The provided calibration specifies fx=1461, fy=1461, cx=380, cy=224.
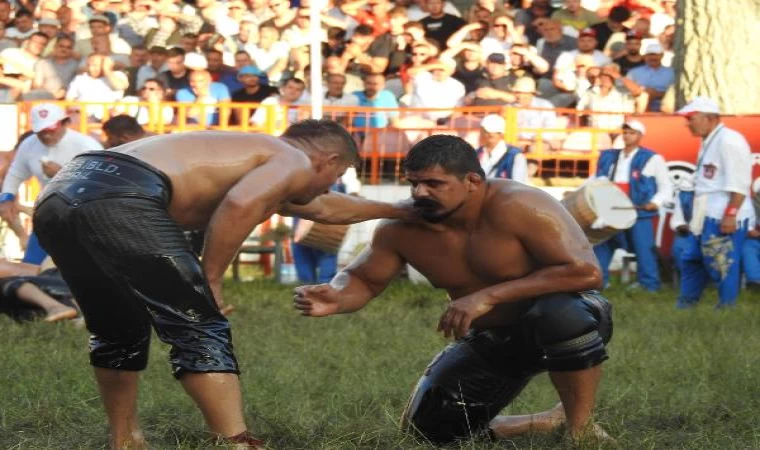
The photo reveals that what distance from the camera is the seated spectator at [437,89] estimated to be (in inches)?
524

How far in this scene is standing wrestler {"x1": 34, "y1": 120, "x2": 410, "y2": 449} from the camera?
455cm

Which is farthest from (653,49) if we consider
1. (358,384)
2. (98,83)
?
(358,384)

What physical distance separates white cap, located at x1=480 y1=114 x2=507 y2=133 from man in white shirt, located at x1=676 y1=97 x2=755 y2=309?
1784 millimetres

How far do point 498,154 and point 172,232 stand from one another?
7.56 meters

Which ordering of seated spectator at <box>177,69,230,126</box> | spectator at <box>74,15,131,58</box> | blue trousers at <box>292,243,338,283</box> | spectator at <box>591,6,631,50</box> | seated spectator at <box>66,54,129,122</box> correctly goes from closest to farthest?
blue trousers at <box>292,243,338,283</box> → seated spectator at <box>177,69,230,126</box> → seated spectator at <box>66,54,129,122</box> → spectator at <box>591,6,631,50</box> → spectator at <box>74,15,131,58</box>

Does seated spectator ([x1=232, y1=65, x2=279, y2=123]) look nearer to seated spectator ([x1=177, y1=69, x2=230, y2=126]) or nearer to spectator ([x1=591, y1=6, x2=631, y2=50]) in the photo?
seated spectator ([x1=177, y1=69, x2=230, y2=126])

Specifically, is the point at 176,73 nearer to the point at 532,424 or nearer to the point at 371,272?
the point at 371,272

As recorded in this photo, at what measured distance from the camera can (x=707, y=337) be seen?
28.0 ft

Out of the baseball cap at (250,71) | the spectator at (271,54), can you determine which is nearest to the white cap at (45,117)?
the baseball cap at (250,71)

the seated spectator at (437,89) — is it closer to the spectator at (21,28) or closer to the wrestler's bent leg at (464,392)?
the spectator at (21,28)

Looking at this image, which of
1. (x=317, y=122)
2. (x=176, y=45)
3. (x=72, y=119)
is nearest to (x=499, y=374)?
(x=317, y=122)

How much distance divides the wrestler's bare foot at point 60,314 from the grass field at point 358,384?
10cm

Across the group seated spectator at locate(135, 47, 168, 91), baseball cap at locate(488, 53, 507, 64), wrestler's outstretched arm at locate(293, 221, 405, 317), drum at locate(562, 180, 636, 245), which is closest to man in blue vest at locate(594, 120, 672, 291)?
drum at locate(562, 180, 636, 245)

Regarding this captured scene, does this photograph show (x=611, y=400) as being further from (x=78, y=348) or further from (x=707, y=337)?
(x=78, y=348)
